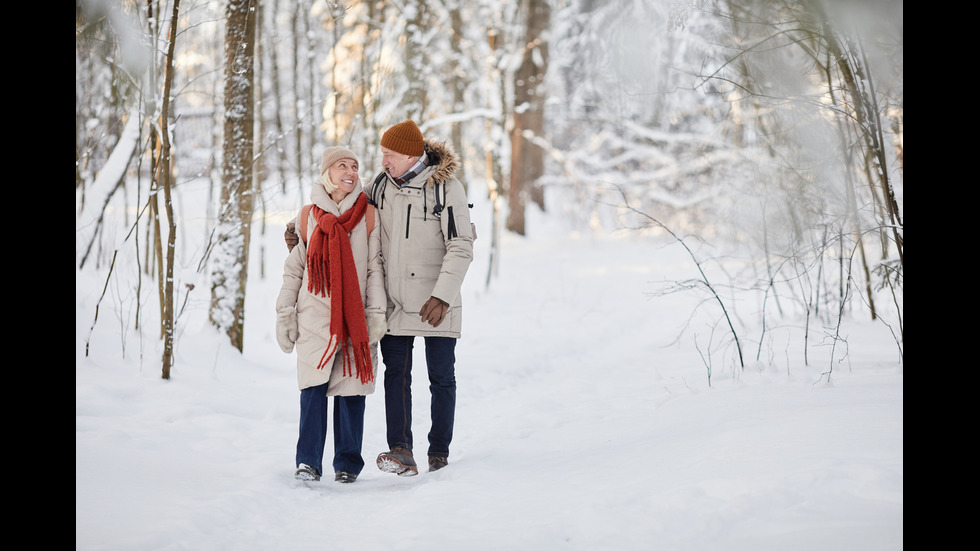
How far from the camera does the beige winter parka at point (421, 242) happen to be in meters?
3.96

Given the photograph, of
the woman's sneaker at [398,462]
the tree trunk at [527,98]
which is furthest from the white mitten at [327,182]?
the tree trunk at [527,98]

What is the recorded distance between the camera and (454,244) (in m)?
3.93

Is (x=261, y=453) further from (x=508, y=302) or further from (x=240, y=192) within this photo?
(x=508, y=302)

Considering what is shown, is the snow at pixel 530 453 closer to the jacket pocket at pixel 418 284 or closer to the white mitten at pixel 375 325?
the white mitten at pixel 375 325

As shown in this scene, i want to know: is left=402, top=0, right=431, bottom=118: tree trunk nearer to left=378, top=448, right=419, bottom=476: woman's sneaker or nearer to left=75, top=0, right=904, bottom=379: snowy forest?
left=75, top=0, right=904, bottom=379: snowy forest

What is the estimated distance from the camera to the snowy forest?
4891 millimetres

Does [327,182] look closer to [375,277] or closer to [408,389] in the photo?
[375,277]

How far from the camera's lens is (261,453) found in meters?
4.25

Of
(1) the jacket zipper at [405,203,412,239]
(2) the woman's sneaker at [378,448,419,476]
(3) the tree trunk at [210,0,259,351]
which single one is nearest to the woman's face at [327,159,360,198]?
(1) the jacket zipper at [405,203,412,239]

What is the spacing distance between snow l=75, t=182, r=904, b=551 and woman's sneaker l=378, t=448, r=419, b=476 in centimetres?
6

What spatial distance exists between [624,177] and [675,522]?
17.8m

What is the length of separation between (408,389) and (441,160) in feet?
4.05

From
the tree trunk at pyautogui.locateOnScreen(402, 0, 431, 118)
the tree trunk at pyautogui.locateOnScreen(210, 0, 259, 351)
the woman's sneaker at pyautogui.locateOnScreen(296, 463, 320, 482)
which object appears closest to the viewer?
the woman's sneaker at pyautogui.locateOnScreen(296, 463, 320, 482)

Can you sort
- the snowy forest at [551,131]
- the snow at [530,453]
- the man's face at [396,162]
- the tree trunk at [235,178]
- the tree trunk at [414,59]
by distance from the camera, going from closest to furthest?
1. the snow at [530,453]
2. the man's face at [396,162]
3. the snowy forest at [551,131]
4. the tree trunk at [235,178]
5. the tree trunk at [414,59]
